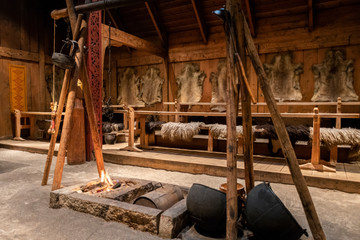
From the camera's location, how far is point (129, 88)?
31.7 ft

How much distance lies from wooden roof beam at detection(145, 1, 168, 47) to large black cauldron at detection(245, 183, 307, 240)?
7031 mm

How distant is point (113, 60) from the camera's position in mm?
9984

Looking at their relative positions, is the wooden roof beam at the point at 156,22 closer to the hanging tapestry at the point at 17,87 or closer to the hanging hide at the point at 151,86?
the hanging hide at the point at 151,86

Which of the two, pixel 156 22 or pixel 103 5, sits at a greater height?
pixel 156 22

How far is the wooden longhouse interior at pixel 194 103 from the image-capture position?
7.16ft

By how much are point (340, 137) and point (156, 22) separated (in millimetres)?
6282

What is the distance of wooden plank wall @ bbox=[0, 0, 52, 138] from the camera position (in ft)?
27.0

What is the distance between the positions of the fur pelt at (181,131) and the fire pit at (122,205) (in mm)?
2121

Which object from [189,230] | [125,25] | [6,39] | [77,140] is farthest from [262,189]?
[6,39]

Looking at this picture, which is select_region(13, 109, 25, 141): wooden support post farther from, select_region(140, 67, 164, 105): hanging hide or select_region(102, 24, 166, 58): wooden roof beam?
select_region(140, 67, 164, 105): hanging hide

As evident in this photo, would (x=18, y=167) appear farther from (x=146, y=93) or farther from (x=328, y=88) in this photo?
(x=328, y=88)

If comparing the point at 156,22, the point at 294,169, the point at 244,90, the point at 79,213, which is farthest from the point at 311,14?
the point at 79,213

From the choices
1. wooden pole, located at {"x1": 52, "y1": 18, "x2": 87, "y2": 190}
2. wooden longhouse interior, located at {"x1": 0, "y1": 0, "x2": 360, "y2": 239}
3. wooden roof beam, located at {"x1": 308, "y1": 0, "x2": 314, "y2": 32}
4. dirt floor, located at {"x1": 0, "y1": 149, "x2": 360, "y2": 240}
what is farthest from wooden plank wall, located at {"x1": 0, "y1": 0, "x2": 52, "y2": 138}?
wooden roof beam, located at {"x1": 308, "y1": 0, "x2": 314, "y2": 32}

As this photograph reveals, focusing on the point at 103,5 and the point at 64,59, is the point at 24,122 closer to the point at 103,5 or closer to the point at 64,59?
the point at 64,59
